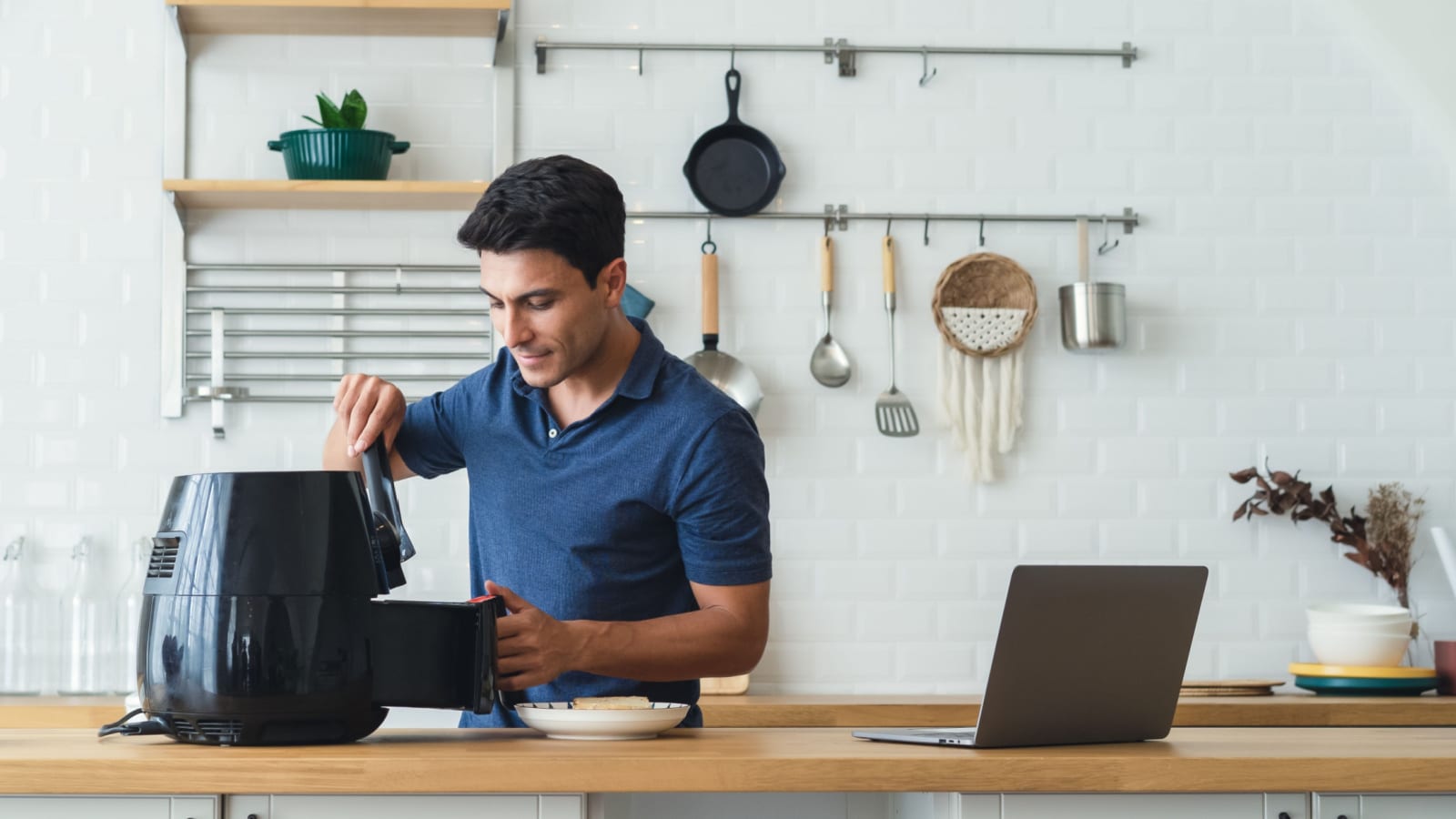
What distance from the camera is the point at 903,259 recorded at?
12.4 feet

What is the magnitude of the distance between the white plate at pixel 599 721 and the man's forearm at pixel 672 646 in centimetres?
10

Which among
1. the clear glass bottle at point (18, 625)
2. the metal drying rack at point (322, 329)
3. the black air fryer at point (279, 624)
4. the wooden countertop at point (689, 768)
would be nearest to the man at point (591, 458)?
the black air fryer at point (279, 624)

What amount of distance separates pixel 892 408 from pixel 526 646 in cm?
211

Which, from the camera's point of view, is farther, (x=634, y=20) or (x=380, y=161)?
(x=634, y=20)

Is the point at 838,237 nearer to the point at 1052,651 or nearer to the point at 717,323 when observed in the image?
the point at 717,323

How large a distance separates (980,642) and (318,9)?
2.26m

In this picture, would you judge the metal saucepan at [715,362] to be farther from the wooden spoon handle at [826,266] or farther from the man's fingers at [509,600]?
the man's fingers at [509,600]

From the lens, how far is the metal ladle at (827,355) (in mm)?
3713

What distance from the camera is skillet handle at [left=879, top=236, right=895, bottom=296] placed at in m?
3.71

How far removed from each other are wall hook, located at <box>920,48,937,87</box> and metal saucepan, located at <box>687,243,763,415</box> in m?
0.74

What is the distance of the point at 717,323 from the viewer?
366 cm

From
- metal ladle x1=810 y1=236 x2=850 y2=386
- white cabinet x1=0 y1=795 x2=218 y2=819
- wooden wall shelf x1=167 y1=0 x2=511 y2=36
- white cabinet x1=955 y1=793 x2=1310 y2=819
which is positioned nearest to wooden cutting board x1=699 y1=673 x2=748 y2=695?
metal ladle x1=810 y1=236 x2=850 y2=386

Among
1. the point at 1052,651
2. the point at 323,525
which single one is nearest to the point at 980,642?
the point at 1052,651

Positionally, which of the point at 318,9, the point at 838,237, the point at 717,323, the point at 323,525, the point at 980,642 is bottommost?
the point at 980,642
